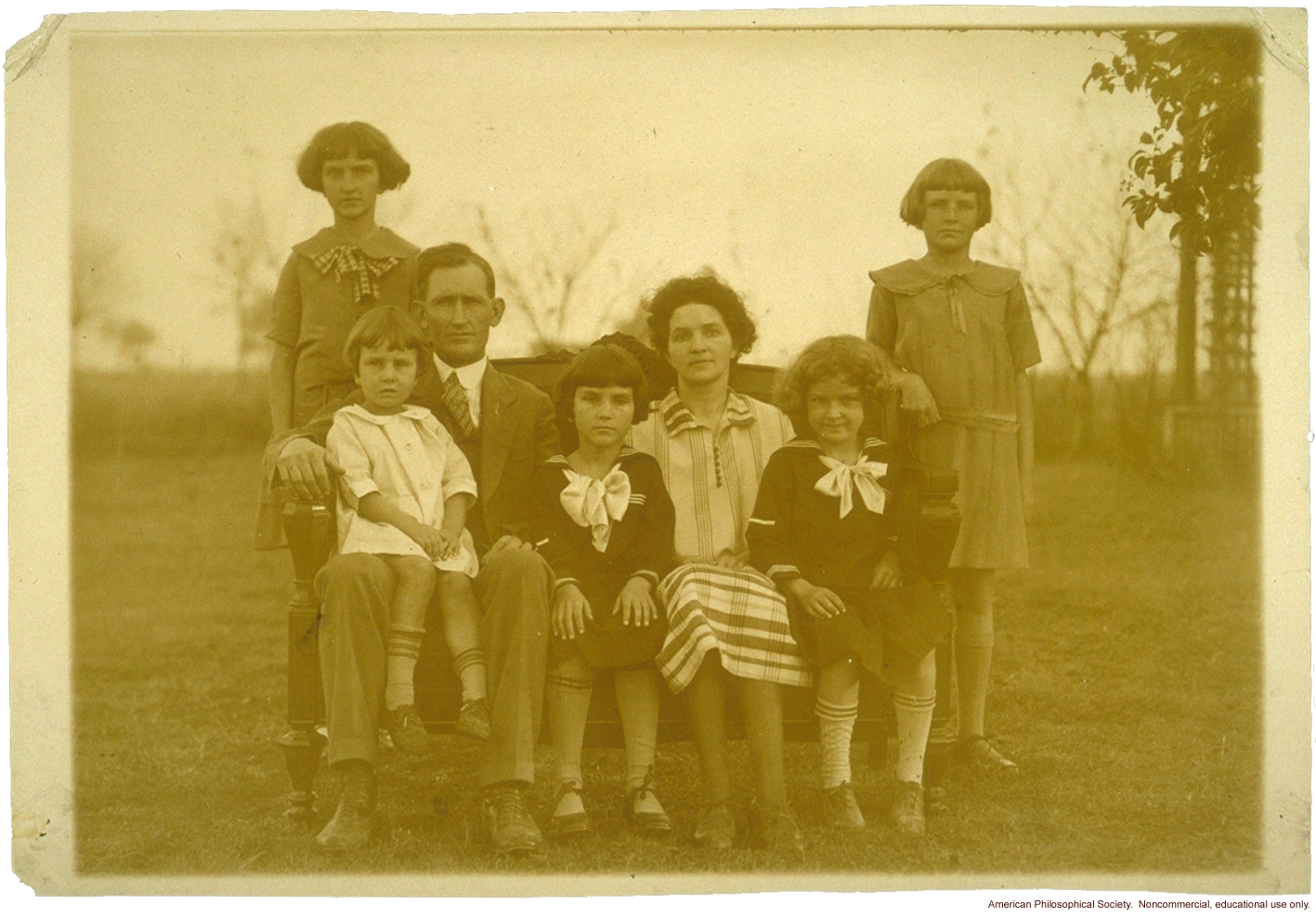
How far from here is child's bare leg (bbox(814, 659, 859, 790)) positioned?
365 cm

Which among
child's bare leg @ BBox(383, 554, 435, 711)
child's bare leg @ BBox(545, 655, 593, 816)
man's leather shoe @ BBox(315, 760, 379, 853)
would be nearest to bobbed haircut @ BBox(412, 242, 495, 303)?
child's bare leg @ BBox(383, 554, 435, 711)

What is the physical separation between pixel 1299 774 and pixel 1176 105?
90.7 inches

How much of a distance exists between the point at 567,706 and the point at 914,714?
3.41 ft

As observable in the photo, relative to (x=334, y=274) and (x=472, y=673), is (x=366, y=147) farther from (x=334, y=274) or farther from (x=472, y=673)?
(x=472, y=673)

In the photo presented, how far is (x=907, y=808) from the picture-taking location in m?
3.78

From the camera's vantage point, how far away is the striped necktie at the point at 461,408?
3984 mm

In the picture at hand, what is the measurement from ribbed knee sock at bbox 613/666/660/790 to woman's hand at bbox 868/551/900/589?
2.40 ft

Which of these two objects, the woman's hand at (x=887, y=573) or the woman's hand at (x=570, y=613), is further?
the woman's hand at (x=887, y=573)

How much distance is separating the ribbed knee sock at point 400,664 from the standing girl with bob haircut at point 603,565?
396 mm

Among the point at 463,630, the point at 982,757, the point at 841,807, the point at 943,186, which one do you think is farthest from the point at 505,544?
the point at 943,186

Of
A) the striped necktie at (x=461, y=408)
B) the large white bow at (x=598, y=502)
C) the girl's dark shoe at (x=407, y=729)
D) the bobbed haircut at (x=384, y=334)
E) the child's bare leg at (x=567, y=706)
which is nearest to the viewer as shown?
the girl's dark shoe at (x=407, y=729)

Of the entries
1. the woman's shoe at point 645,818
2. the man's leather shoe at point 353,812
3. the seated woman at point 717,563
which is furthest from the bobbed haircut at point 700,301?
the man's leather shoe at point 353,812

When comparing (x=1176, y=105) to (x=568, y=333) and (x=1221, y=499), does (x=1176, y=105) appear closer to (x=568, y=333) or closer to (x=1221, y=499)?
(x=1221, y=499)

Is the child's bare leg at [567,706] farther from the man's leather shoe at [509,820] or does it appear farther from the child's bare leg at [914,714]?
the child's bare leg at [914,714]
